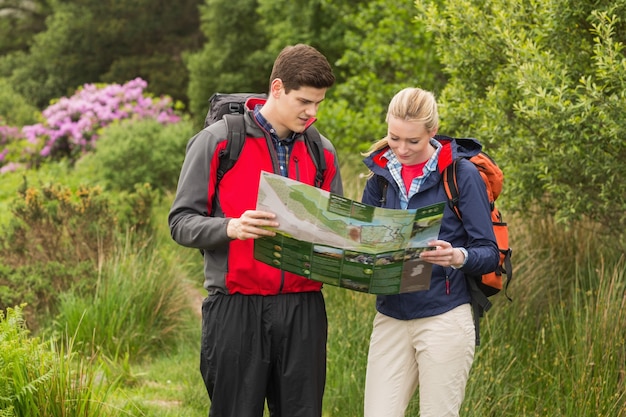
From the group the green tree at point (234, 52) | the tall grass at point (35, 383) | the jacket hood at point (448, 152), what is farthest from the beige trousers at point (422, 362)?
the green tree at point (234, 52)

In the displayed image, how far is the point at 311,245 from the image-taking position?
301 cm

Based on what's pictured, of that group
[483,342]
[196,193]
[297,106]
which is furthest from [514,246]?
[196,193]

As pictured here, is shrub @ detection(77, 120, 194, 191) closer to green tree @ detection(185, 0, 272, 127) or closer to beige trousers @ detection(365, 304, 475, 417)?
green tree @ detection(185, 0, 272, 127)

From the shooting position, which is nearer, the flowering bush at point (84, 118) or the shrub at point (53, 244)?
the shrub at point (53, 244)

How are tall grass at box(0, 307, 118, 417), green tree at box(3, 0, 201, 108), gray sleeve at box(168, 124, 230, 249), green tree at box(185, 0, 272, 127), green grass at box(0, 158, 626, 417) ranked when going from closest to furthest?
gray sleeve at box(168, 124, 230, 249) < tall grass at box(0, 307, 118, 417) < green grass at box(0, 158, 626, 417) < green tree at box(185, 0, 272, 127) < green tree at box(3, 0, 201, 108)

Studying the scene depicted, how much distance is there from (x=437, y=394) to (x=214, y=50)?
53.9 ft

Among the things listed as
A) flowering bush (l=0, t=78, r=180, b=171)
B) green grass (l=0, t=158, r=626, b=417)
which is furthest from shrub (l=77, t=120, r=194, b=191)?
green grass (l=0, t=158, r=626, b=417)

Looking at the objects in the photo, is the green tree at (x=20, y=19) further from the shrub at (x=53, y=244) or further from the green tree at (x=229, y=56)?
the shrub at (x=53, y=244)

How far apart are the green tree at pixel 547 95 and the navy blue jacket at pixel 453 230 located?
1.70 m

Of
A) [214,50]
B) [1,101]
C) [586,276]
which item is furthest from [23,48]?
[586,276]

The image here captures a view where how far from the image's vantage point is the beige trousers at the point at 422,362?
3.22 metres

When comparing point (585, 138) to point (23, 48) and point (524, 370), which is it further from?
point (23, 48)

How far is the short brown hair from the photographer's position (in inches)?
124

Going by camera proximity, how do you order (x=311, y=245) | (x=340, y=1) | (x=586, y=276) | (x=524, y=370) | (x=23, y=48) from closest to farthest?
(x=311, y=245)
(x=524, y=370)
(x=586, y=276)
(x=340, y=1)
(x=23, y=48)
